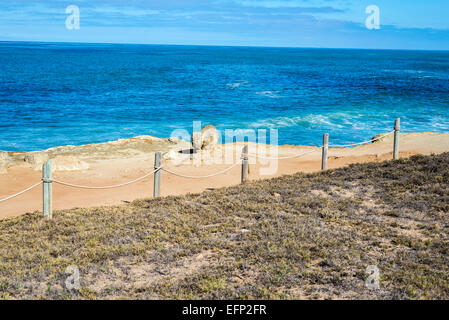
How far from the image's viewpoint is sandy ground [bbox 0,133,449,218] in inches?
499

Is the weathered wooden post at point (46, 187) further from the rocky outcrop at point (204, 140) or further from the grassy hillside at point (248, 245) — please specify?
the rocky outcrop at point (204, 140)

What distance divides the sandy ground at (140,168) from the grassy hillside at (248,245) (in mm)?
2323

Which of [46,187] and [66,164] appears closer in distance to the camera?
[46,187]

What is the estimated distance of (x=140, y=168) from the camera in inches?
667

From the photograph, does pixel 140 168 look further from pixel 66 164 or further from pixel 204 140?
pixel 204 140

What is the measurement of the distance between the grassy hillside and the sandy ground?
2.32 meters

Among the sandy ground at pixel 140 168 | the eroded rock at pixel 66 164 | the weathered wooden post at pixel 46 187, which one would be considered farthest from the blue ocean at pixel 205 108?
the weathered wooden post at pixel 46 187

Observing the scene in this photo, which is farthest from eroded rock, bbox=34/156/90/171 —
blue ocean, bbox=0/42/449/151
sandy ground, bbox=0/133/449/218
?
blue ocean, bbox=0/42/449/151

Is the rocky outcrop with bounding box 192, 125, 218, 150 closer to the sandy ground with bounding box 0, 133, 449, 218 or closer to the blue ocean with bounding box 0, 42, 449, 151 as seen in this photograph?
the sandy ground with bounding box 0, 133, 449, 218

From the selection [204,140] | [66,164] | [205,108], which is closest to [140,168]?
[66,164]

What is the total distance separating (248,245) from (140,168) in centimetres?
1029

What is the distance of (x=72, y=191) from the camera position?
44.1 feet

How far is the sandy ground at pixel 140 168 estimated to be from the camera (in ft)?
41.6
